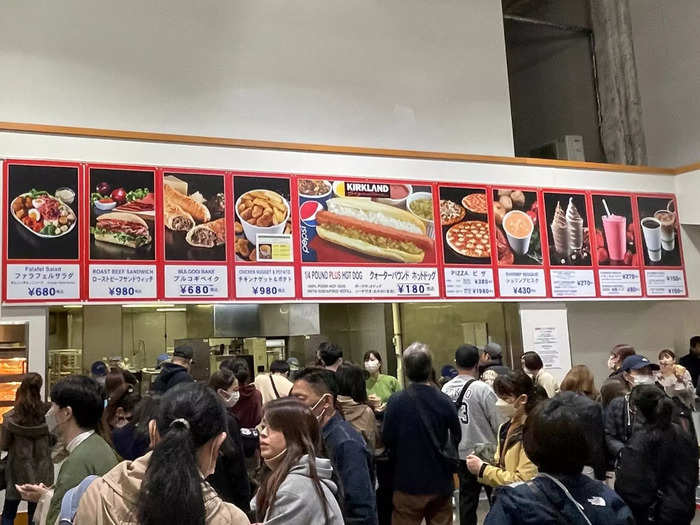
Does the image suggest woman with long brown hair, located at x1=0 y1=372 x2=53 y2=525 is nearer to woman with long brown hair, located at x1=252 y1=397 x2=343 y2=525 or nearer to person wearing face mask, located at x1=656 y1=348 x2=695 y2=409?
woman with long brown hair, located at x1=252 y1=397 x2=343 y2=525

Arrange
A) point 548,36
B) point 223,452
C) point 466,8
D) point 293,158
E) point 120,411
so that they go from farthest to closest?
1. point 548,36
2. point 466,8
3. point 293,158
4. point 120,411
5. point 223,452

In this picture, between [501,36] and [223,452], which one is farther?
[501,36]

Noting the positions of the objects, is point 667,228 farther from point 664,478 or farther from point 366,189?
point 664,478

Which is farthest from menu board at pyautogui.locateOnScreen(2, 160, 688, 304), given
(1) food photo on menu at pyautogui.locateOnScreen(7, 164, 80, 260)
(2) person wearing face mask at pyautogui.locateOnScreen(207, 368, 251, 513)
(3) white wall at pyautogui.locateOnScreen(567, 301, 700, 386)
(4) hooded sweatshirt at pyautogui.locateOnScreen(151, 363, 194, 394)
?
(2) person wearing face mask at pyautogui.locateOnScreen(207, 368, 251, 513)

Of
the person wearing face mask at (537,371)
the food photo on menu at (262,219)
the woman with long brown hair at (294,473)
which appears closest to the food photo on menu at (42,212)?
the food photo on menu at (262,219)

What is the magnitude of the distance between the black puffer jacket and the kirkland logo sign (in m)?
4.47

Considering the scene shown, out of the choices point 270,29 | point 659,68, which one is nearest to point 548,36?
point 659,68

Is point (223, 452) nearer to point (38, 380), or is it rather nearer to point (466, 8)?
point (38, 380)

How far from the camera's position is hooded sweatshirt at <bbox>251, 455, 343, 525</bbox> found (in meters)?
2.06

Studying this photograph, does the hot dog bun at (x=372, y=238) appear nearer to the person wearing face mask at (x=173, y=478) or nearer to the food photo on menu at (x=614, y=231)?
the food photo on menu at (x=614, y=231)

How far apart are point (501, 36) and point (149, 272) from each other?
5425 mm

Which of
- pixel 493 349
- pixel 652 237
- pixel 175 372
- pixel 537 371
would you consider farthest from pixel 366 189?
pixel 652 237

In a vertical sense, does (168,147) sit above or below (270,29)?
below

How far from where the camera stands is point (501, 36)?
347 inches
